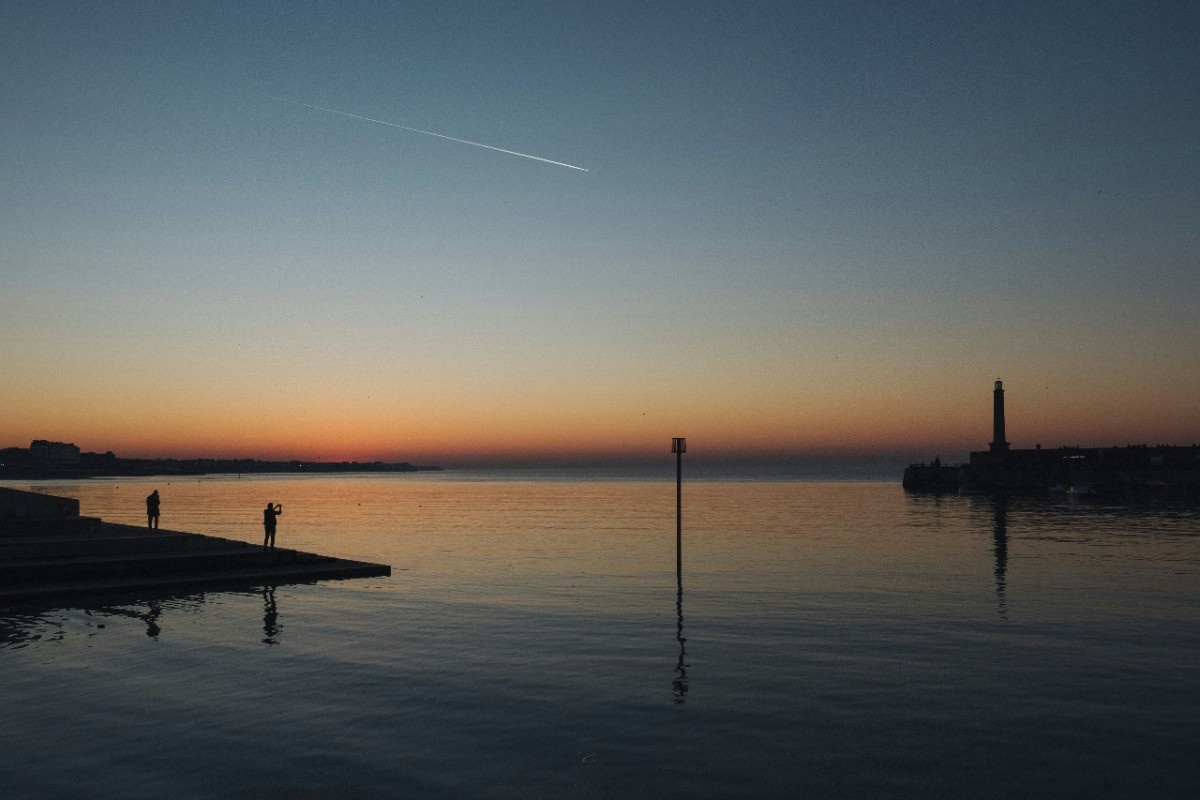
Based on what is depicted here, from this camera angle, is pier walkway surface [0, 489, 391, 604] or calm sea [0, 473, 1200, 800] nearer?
calm sea [0, 473, 1200, 800]

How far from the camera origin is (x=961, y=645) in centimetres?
2427

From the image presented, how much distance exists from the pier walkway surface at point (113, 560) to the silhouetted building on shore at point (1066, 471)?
134 metres

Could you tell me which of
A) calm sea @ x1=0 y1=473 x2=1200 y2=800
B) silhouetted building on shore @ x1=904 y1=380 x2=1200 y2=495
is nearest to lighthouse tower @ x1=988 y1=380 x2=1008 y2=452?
silhouetted building on shore @ x1=904 y1=380 x2=1200 y2=495

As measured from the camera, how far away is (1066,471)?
15612 cm

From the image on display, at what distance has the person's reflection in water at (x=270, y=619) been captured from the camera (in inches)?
950

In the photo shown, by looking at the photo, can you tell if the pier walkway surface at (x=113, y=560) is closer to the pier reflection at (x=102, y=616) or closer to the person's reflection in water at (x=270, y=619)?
the pier reflection at (x=102, y=616)

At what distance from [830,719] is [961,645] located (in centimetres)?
980

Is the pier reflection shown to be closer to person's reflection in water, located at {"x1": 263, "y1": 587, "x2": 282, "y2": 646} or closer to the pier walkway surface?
person's reflection in water, located at {"x1": 263, "y1": 587, "x2": 282, "y2": 646}

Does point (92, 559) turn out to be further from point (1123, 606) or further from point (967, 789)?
point (1123, 606)

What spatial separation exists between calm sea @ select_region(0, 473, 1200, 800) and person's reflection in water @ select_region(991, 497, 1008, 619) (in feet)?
1.55

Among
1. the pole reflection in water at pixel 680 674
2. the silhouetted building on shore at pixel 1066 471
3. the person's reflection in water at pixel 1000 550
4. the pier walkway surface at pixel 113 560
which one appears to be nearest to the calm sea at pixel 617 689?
the pole reflection in water at pixel 680 674

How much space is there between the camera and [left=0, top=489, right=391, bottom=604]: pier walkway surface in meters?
30.3

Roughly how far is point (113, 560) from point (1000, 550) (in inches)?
1952

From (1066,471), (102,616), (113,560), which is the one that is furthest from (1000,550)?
(1066,471)
